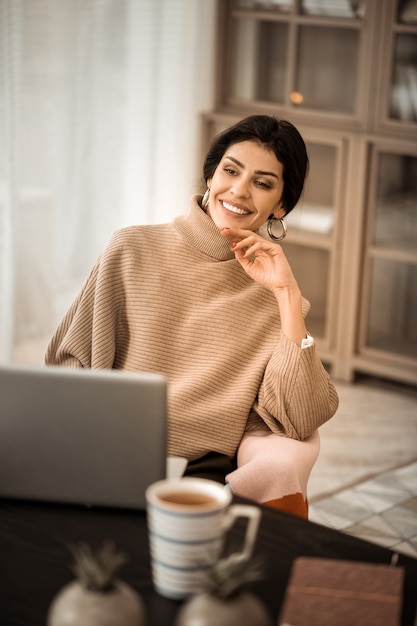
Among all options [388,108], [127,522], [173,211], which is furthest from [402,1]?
[127,522]

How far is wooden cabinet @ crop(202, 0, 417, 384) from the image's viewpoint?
11.9 ft

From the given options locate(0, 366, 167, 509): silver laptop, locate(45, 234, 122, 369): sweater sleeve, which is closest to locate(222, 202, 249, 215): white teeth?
locate(45, 234, 122, 369): sweater sleeve

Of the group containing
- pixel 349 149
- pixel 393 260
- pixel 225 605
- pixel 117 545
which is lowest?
pixel 393 260

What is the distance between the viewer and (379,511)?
280 cm

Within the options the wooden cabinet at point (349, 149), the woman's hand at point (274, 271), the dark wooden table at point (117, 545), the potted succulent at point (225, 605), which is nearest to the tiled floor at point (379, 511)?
the wooden cabinet at point (349, 149)

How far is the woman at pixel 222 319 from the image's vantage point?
6.17ft

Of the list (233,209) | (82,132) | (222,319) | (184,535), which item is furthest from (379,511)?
(82,132)

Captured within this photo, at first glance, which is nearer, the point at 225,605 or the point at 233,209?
the point at 225,605

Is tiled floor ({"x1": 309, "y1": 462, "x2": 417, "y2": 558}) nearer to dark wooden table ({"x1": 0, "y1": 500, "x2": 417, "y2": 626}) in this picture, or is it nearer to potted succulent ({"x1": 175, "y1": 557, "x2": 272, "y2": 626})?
dark wooden table ({"x1": 0, "y1": 500, "x2": 417, "y2": 626})

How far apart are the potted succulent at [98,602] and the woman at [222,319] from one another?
80 centimetres

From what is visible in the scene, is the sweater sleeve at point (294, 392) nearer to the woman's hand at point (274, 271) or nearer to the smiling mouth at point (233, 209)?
the woman's hand at point (274, 271)

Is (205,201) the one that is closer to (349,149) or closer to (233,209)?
(233,209)

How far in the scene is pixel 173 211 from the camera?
13.5ft

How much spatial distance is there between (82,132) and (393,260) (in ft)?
4.32
